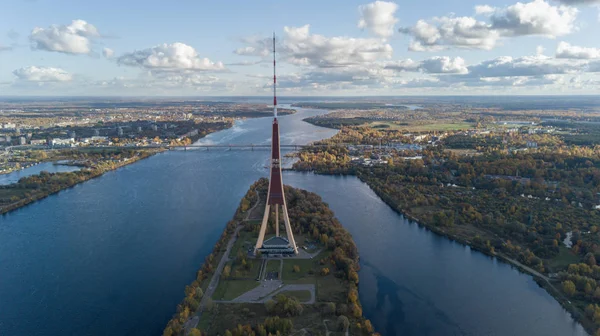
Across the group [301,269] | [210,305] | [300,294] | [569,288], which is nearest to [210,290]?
[210,305]

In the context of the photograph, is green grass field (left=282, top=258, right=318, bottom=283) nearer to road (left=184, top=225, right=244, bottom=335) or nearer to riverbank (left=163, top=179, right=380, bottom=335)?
riverbank (left=163, top=179, right=380, bottom=335)

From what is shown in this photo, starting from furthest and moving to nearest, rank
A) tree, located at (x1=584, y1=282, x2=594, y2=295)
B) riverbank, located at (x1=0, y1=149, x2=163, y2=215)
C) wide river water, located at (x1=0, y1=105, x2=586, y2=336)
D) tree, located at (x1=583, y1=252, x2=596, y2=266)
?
1. riverbank, located at (x1=0, y1=149, x2=163, y2=215)
2. tree, located at (x1=583, y1=252, x2=596, y2=266)
3. tree, located at (x1=584, y1=282, x2=594, y2=295)
4. wide river water, located at (x1=0, y1=105, x2=586, y2=336)

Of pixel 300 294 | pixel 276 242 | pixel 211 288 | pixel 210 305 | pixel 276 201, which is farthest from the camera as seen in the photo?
pixel 276 201

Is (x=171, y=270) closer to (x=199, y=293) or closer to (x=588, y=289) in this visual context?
(x=199, y=293)

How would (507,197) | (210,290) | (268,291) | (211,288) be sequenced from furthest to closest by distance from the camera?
1. (507,197)
2. (211,288)
3. (210,290)
4. (268,291)

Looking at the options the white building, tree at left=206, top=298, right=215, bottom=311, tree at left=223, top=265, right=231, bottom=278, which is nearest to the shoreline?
the white building

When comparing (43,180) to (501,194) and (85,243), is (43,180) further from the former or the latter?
(501,194)
